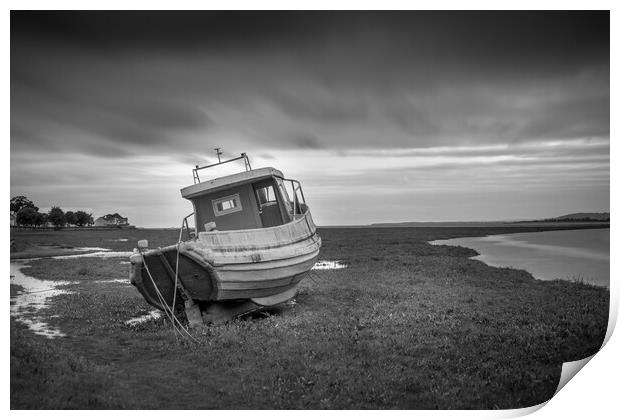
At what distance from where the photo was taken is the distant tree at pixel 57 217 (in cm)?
1273

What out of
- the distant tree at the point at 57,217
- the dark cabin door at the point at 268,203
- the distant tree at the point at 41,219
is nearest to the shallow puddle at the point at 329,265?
the dark cabin door at the point at 268,203

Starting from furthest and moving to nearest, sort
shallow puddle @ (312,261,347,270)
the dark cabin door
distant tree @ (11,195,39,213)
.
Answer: shallow puddle @ (312,261,347,270) < the dark cabin door < distant tree @ (11,195,39,213)

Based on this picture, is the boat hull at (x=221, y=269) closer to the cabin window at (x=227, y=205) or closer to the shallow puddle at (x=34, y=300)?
the cabin window at (x=227, y=205)

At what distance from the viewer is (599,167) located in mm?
11773

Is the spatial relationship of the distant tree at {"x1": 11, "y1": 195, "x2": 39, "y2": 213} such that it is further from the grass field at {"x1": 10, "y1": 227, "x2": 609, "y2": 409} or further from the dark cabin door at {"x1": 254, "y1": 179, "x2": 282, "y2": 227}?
the dark cabin door at {"x1": 254, "y1": 179, "x2": 282, "y2": 227}

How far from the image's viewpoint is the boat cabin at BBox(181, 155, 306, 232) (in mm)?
14672

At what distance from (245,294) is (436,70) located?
800 centimetres

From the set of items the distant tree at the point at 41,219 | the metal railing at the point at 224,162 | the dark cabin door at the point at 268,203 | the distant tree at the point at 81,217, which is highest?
the metal railing at the point at 224,162

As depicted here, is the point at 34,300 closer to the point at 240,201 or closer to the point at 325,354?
the point at 240,201

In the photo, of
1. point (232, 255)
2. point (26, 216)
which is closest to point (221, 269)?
point (232, 255)

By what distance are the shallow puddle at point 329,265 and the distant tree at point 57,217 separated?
14.6 metres

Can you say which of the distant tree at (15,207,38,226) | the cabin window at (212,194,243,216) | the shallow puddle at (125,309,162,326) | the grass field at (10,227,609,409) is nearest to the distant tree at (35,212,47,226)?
the distant tree at (15,207,38,226)
